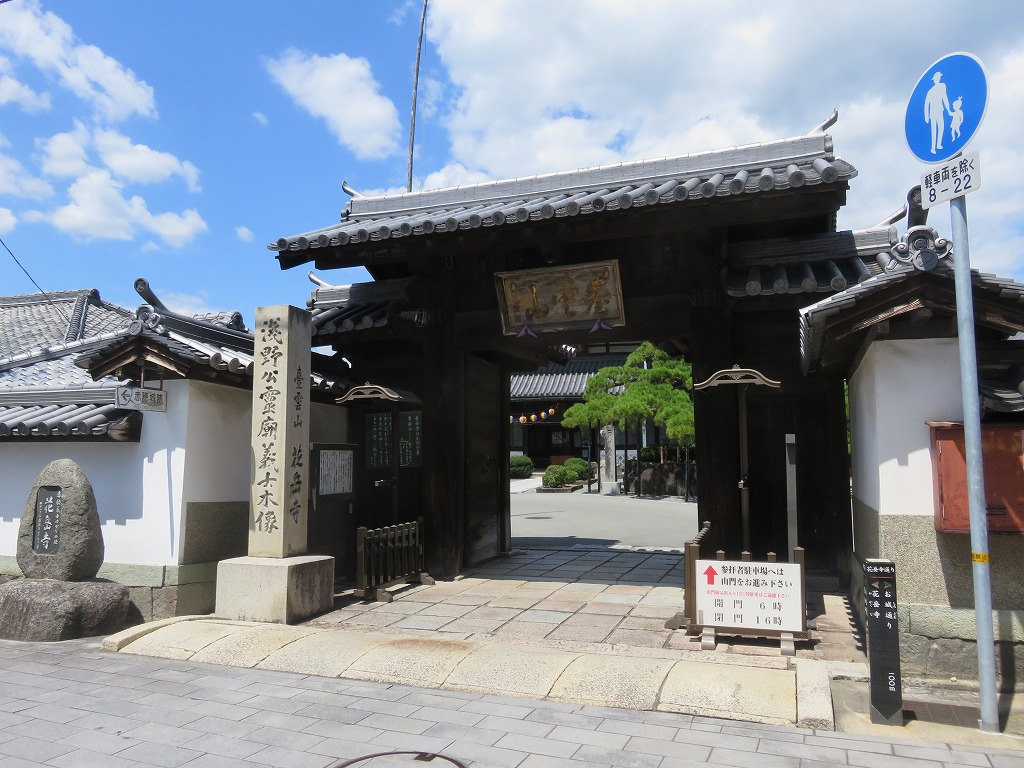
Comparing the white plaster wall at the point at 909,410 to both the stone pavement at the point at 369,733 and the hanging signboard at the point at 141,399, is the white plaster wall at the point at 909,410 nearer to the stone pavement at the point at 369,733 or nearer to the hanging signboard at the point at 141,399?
the stone pavement at the point at 369,733

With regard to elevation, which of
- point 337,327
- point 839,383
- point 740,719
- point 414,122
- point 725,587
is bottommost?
Answer: point 740,719

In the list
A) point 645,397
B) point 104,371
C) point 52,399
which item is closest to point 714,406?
point 104,371

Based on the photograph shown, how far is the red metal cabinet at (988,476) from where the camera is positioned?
5957 millimetres

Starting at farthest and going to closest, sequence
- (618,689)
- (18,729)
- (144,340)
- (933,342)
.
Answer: (144,340)
(933,342)
(618,689)
(18,729)

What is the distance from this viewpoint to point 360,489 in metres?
12.3

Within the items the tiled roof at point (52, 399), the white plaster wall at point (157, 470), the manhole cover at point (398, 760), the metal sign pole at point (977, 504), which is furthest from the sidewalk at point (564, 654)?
the tiled roof at point (52, 399)

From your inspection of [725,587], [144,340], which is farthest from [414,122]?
[725,587]

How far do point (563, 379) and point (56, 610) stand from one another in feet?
110

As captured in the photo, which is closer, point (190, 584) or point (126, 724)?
point (126, 724)

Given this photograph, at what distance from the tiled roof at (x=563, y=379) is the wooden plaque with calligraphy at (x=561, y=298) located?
2813cm

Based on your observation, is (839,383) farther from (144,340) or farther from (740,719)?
(144,340)

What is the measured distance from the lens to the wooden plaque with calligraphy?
33.2ft

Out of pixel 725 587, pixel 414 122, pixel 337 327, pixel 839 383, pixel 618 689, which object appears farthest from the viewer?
pixel 414 122

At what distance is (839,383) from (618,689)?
5876 mm
